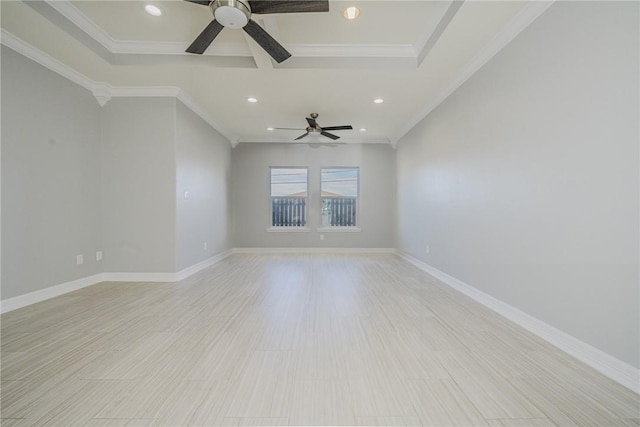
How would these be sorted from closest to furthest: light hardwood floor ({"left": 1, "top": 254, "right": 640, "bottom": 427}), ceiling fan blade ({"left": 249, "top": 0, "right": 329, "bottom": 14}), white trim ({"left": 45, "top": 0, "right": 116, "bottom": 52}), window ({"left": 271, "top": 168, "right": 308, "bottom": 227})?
light hardwood floor ({"left": 1, "top": 254, "right": 640, "bottom": 427}) → ceiling fan blade ({"left": 249, "top": 0, "right": 329, "bottom": 14}) → white trim ({"left": 45, "top": 0, "right": 116, "bottom": 52}) → window ({"left": 271, "top": 168, "right": 308, "bottom": 227})

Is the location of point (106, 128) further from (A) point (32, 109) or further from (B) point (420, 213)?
(B) point (420, 213)

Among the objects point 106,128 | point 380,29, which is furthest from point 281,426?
point 106,128

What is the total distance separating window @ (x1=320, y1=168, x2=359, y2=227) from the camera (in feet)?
21.9

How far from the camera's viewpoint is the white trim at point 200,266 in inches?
153

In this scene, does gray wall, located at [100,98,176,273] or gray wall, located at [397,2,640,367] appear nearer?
gray wall, located at [397,2,640,367]

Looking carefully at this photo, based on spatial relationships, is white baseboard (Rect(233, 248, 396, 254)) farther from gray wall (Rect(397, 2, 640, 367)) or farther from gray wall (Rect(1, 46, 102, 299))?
gray wall (Rect(397, 2, 640, 367))

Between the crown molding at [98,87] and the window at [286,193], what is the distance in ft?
7.58

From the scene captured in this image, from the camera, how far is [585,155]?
173 cm

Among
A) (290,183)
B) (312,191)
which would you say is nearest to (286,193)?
(290,183)

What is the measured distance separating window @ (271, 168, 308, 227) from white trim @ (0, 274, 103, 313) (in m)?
3.74

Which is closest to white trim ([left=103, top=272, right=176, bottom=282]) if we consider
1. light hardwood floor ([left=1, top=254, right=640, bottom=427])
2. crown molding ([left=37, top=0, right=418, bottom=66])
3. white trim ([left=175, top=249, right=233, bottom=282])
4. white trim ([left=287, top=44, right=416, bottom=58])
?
white trim ([left=175, top=249, right=233, bottom=282])

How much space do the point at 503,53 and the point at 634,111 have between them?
4.69ft

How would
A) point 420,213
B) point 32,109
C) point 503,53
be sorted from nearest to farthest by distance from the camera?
point 503,53 < point 32,109 < point 420,213

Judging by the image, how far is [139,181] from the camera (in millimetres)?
3736
